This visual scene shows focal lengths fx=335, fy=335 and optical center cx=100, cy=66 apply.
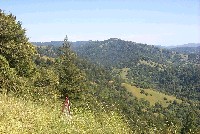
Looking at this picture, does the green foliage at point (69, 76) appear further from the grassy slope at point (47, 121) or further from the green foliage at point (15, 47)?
the grassy slope at point (47, 121)

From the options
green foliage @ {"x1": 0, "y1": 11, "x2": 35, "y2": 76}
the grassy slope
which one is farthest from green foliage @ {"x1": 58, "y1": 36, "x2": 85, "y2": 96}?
the grassy slope

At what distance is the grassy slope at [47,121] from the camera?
934cm

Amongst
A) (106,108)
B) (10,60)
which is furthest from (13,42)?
(106,108)

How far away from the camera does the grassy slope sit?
9.34m

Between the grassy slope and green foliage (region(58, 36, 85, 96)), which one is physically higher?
the grassy slope

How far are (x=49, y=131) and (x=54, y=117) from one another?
1.18 metres

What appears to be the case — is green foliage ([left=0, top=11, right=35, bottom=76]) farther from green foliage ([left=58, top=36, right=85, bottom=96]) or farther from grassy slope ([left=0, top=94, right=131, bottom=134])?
grassy slope ([left=0, top=94, right=131, bottom=134])

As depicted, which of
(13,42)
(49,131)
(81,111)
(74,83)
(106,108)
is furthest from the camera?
(74,83)

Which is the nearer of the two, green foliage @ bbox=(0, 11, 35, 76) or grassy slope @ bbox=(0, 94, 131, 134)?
grassy slope @ bbox=(0, 94, 131, 134)

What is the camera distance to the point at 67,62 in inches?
1885

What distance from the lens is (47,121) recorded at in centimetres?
991

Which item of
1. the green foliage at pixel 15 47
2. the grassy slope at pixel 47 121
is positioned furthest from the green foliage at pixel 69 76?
the grassy slope at pixel 47 121

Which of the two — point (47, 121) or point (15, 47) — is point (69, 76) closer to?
point (15, 47)

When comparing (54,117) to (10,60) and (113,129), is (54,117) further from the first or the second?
(10,60)
